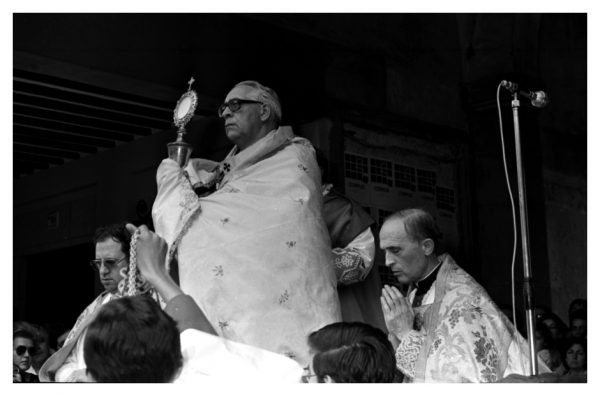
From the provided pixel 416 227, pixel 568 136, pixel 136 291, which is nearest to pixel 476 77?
pixel 568 136

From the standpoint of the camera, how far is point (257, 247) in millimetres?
4668

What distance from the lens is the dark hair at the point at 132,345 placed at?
9.04 feet

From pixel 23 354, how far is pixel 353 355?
204 cm

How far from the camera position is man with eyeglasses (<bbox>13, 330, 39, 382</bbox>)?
4703 millimetres

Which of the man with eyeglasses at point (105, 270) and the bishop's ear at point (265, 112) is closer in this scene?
the man with eyeglasses at point (105, 270)

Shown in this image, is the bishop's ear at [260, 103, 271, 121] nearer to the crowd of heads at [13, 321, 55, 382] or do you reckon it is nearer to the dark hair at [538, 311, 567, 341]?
the crowd of heads at [13, 321, 55, 382]

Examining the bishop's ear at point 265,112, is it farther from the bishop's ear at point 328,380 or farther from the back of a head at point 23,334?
the bishop's ear at point 328,380

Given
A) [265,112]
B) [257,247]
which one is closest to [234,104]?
[265,112]

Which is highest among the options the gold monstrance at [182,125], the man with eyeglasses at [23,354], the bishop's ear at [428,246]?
the gold monstrance at [182,125]

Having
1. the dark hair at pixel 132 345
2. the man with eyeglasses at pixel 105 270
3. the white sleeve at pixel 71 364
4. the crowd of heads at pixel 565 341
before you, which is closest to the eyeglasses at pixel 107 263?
the man with eyeglasses at pixel 105 270

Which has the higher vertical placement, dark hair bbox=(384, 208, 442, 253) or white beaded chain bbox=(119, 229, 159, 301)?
dark hair bbox=(384, 208, 442, 253)

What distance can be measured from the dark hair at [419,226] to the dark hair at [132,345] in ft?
6.22

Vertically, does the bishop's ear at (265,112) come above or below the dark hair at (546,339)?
above

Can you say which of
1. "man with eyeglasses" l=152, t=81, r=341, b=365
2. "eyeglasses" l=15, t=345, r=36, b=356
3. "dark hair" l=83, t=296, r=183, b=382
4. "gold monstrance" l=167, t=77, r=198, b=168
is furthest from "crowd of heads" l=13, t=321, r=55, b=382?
"dark hair" l=83, t=296, r=183, b=382
